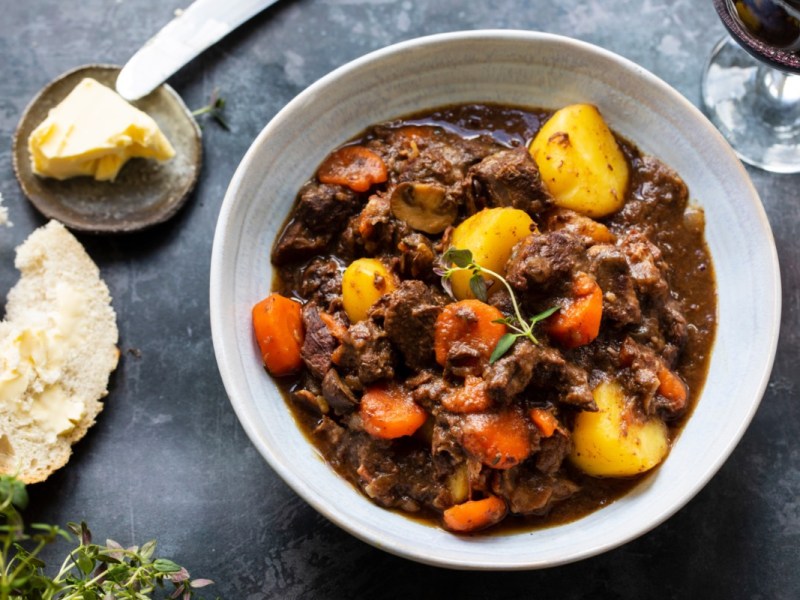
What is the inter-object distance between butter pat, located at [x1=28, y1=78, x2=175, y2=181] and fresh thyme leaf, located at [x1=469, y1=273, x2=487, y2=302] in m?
1.78

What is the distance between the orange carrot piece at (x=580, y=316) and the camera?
340cm

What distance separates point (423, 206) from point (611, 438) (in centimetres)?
124

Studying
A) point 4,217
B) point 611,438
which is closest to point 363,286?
point 611,438

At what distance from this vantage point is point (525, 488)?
3.50 meters

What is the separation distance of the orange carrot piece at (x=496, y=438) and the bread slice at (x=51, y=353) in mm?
1839

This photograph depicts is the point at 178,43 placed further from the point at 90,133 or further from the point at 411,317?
the point at 411,317

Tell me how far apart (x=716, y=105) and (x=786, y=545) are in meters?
2.14

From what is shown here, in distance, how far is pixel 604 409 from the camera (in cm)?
347

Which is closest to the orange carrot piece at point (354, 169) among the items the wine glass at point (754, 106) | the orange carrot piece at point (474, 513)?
the orange carrot piece at point (474, 513)

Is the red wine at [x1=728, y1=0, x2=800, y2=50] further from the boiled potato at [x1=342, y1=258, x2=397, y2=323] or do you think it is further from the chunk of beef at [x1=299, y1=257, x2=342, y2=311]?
the chunk of beef at [x1=299, y1=257, x2=342, y2=311]

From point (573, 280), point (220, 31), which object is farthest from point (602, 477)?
point (220, 31)

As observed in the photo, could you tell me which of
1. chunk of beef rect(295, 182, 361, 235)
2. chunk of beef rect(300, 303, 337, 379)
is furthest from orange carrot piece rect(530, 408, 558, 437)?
chunk of beef rect(295, 182, 361, 235)

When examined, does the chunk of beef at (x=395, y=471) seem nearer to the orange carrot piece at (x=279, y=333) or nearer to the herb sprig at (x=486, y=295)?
the orange carrot piece at (x=279, y=333)

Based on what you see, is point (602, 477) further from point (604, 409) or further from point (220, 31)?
point (220, 31)
